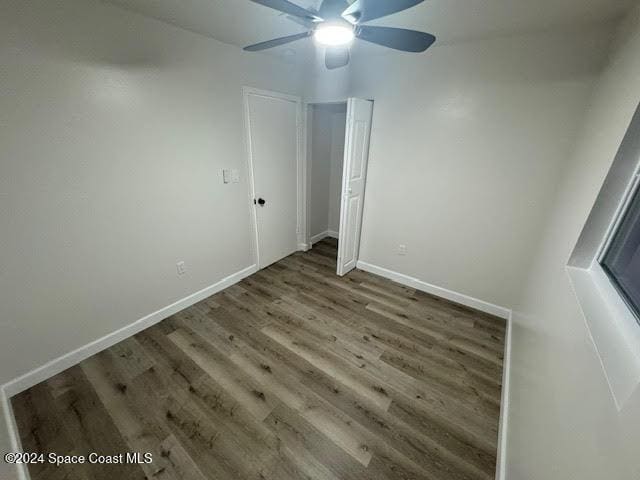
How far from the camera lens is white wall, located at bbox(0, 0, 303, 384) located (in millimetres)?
1442

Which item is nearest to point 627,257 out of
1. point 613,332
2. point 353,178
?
point 613,332

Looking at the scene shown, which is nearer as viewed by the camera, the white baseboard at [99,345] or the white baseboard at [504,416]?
the white baseboard at [504,416]

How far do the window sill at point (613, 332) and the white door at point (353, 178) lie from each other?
2050mm

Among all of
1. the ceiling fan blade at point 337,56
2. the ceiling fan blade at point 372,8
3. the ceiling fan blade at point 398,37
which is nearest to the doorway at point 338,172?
the ceiling fan blade at point 337,56

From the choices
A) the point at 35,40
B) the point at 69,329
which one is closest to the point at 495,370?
the point at 69,329

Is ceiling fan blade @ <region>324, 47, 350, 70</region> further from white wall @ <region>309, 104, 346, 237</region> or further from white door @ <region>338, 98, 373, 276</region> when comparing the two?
white wall @ <region>309, 104, 346, 237</region>

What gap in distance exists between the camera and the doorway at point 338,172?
266 centimetres

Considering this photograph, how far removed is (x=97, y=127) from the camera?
168cm

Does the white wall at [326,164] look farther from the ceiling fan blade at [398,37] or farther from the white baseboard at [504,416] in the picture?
the white baseboard at [504,416]

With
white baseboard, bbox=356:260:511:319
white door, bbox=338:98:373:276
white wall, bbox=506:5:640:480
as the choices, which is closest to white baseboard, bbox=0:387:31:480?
white wall, bbox=506:5:640:480

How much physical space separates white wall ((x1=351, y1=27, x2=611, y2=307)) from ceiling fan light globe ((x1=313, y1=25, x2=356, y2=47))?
139cm

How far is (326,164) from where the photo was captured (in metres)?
3.97

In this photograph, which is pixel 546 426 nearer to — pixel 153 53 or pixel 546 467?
pixel 546 467

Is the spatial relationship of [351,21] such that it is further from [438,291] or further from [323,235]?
[323,235]
